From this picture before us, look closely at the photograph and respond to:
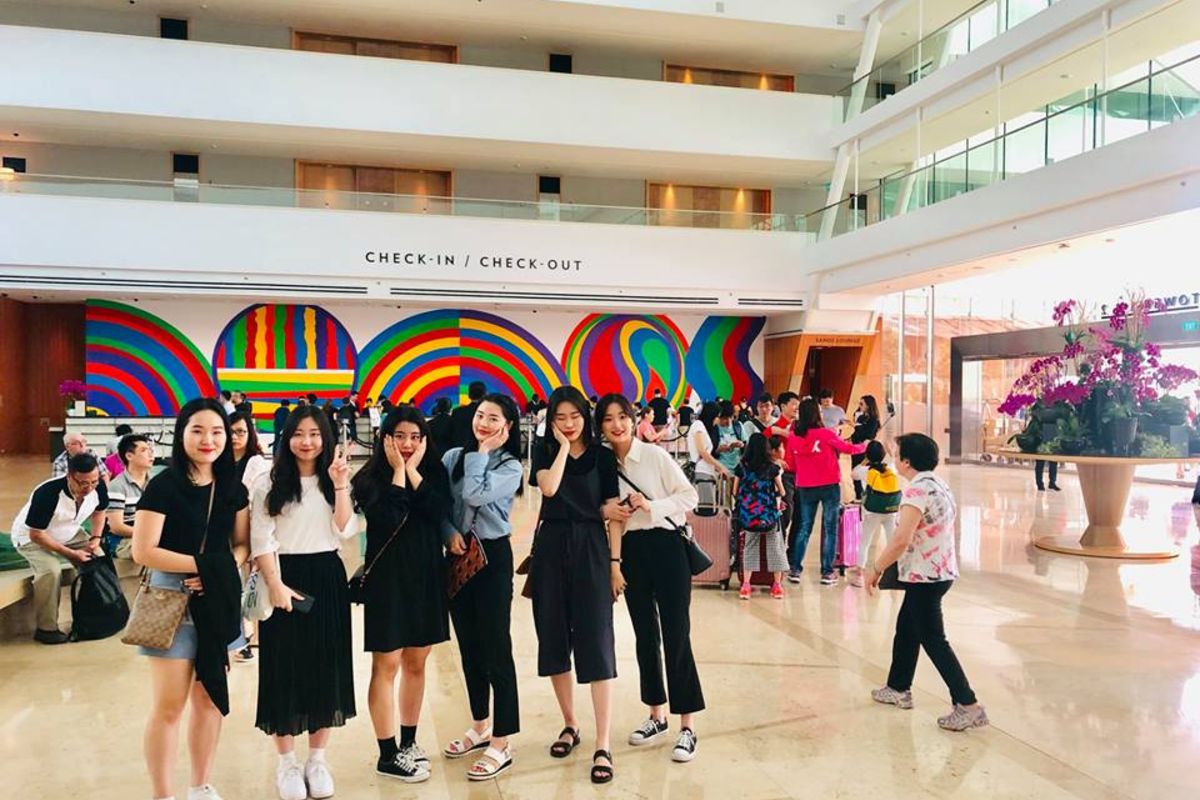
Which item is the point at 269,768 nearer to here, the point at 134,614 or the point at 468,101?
the point at 134,614

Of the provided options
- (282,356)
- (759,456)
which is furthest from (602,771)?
(282,356)

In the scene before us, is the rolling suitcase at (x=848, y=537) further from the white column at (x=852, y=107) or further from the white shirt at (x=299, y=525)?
the white column at (x=852, y=107)

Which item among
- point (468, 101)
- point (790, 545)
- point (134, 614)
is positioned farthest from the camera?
point (468, 101)

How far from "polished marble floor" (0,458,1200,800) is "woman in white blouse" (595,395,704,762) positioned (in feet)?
1.04

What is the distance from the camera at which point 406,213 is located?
57.5 feet

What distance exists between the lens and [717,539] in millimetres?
6855

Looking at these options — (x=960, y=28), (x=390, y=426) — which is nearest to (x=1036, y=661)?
(x=390, y=426)

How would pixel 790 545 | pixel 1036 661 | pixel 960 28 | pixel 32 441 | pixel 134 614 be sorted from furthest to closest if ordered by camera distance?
pixel 32 441
pixel 960 28
pixel 790 545
pixel 1036 661
pixel 134 614

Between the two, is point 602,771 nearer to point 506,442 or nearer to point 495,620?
point 495,620

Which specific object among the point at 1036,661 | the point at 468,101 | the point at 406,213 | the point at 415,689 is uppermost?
the point at 468,101

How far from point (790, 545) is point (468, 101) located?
1313 cm

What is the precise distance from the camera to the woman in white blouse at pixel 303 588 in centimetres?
312

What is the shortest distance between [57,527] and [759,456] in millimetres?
4754

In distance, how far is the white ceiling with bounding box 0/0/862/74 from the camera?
55.6ft
